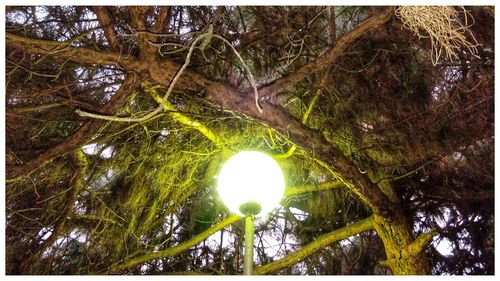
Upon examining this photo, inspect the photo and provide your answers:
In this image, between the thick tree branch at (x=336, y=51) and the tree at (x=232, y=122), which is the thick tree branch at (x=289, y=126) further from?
the thick tree branch at (x=336, y=51)

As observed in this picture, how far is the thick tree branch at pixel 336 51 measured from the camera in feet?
7.02

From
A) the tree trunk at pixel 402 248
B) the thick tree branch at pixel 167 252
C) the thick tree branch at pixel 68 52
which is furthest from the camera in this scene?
the thick tree branch at pixel 167 252

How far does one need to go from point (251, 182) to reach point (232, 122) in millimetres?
1174

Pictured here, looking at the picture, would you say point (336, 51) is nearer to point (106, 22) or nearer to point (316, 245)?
point (106, 22)

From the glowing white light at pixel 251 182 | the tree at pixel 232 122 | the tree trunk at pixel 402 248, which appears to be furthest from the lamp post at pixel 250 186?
the tree trunk at pixel 402 248

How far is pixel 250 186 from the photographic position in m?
1.70

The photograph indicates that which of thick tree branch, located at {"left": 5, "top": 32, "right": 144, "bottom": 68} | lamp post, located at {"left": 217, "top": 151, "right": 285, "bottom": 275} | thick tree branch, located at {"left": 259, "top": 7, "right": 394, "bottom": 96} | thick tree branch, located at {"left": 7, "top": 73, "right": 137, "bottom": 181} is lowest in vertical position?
lamp post, located at {"left": 217, "top": 151, "right": 285, "bottom": 275}

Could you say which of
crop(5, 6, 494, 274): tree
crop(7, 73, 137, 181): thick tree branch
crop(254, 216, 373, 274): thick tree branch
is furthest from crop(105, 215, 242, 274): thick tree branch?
crop(7, 73, 137, 181): thick tree branch

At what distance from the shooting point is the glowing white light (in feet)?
5.57

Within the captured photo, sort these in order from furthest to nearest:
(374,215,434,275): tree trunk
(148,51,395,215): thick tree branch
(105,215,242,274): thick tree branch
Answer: (105,215,242,274): thick tree branch → (374,215,434,275): tree trunk → (148,51,395,215): thick tree branch

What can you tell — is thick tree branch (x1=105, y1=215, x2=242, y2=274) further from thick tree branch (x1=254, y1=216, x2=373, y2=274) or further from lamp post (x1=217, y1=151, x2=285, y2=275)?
lamp post (x1=217, y1=151, x2=285, y2=275)

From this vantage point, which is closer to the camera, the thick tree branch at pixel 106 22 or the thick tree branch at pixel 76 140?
the thick tree branch at pixel 106 22

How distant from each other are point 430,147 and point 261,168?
4.56ft
